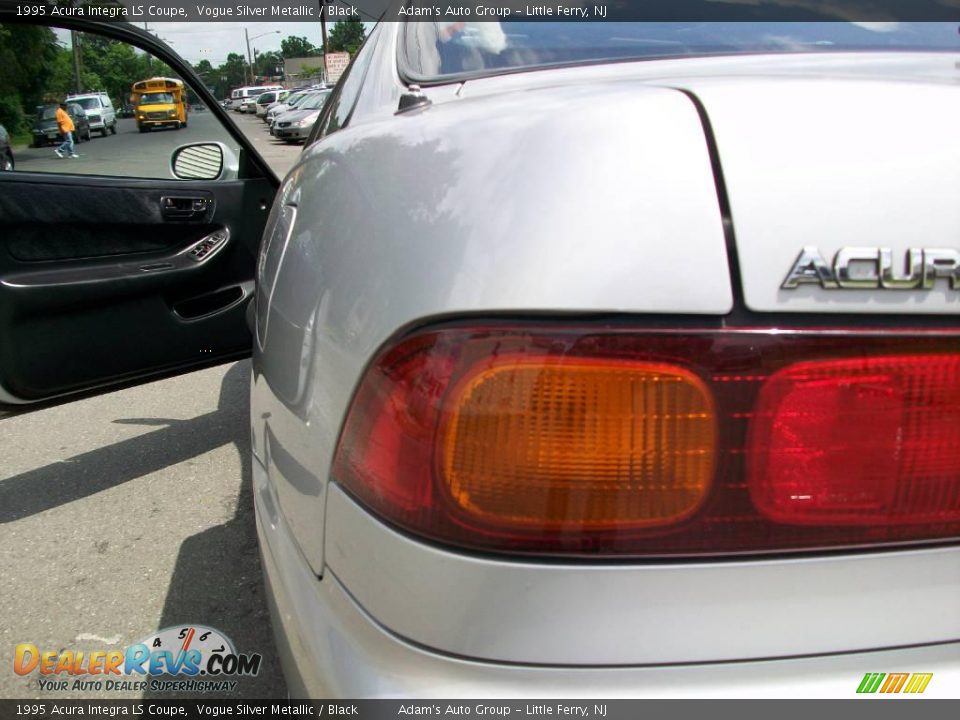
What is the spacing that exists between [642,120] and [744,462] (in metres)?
0.41

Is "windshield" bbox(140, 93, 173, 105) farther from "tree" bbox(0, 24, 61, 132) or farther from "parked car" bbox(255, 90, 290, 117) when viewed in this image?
"parked car" bbox(255, 90, 290, 117)

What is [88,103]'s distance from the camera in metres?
3.07

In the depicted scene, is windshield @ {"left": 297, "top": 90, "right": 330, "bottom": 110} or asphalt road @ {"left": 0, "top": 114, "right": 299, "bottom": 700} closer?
asphalt road @ {"left": 0, "top": 114, "right": 299, "bottom": 700}

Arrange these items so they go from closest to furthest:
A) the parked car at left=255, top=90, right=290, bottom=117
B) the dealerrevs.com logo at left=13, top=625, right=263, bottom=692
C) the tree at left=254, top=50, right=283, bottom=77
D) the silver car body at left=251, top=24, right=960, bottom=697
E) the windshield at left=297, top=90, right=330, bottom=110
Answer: the silver car body at left=251, top=24, right=960, bottom=697 → the dealerrevs.com logo at left=13, top=625, right=263, bottom=692 → the windshield at left=297, top=90, right=330, bottom=110 → the parked car at left=255, top=90, right=290, bottom=117 → the tree at left=254, top=50, right=283, bottom=77

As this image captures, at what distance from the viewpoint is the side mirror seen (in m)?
3.22

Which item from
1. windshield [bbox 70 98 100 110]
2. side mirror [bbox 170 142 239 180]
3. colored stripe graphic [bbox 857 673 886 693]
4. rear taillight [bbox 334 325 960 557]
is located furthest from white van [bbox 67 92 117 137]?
colored stripe graphic [bbox 857 673 886 693]

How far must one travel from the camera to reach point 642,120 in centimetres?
89

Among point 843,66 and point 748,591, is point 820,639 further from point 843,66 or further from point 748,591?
point 843,66

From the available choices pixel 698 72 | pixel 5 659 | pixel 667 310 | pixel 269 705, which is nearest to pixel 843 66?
pixel 698 72

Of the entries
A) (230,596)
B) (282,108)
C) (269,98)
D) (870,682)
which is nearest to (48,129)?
(230,596)

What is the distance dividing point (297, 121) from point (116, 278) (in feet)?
66.5

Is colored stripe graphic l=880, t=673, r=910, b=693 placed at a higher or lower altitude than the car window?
lower

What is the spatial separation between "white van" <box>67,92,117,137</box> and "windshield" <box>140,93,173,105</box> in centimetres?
12

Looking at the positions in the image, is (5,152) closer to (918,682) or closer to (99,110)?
(99,110)
